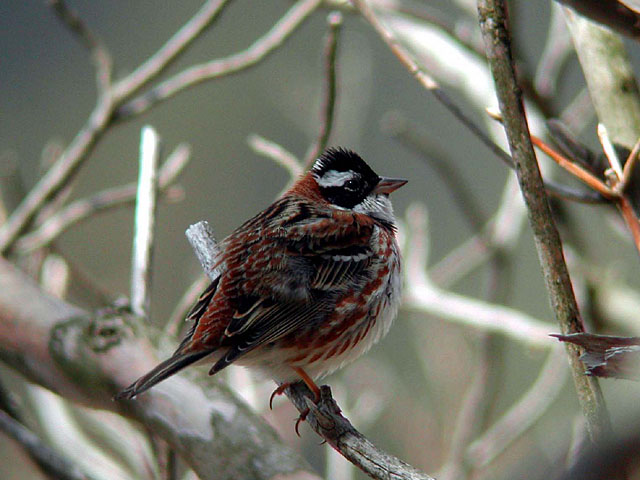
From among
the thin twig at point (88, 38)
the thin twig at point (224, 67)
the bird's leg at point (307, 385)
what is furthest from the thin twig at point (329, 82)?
the thin twig at point (88, 38)

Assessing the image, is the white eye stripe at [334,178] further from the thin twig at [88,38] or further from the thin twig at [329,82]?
the thin twig at [88,38]

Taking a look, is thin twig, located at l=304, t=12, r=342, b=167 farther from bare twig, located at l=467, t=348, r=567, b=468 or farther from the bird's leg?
bare twig, located at l=467, t=348, r=567, b=468

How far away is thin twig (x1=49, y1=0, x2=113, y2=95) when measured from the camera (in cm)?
331

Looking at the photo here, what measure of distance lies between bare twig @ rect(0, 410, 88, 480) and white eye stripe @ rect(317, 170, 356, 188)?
1.70 meters

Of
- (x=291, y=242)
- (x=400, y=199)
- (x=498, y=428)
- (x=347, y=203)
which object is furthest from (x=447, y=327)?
(x=400, y=199)

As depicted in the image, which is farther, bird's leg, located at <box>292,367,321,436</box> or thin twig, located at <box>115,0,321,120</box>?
thin twig, located at <box>115,0,321,120</box>

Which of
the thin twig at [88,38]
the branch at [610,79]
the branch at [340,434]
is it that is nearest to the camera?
the branch at [340,434]

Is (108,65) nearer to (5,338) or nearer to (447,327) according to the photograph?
(5,338)

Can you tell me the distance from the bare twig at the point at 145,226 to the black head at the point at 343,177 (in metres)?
0.77

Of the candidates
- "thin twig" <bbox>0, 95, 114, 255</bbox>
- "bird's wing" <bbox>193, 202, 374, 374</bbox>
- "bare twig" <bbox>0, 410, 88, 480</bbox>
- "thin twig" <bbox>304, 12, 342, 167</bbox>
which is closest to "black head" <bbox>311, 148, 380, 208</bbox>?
"thin twig" <bbox>304, 12, 342, 167</bbox>

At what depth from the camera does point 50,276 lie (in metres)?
4.00

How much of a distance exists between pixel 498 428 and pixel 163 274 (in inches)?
232

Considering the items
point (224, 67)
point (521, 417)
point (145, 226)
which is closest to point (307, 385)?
point (145, 226)

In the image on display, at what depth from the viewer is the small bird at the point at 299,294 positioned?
2.69 m
